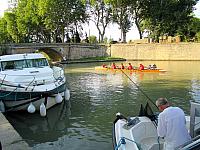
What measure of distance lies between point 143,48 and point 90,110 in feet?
169

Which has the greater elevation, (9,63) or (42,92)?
(9,63)

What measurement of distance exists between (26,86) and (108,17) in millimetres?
59012

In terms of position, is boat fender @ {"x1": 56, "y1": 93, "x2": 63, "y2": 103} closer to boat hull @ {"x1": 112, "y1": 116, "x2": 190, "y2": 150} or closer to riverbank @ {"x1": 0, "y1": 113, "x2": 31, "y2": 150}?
riverbank @ {"x1": 0, "y1": 113, "x2": 31, "y2": 150}

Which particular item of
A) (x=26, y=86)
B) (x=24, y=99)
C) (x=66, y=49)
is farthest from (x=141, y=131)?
(x=66, y=49)

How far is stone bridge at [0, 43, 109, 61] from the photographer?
64.2 meters

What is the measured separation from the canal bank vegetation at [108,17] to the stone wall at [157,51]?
171 inches

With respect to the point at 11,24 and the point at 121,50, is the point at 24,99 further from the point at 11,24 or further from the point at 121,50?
the point at 11,24

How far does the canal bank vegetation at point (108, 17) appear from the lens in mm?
68938

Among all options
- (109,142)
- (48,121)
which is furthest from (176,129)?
(48,121)

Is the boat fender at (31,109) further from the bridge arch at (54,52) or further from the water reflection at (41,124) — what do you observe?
the bridge arch at (54,52)

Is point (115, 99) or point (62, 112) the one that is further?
point (115, 99)

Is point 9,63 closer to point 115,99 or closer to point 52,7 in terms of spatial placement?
point 115,99

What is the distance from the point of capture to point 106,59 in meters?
66.6

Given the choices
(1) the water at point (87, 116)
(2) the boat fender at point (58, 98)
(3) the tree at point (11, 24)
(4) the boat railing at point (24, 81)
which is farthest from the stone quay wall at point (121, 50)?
(2) the boat fender at point (58, 98)
